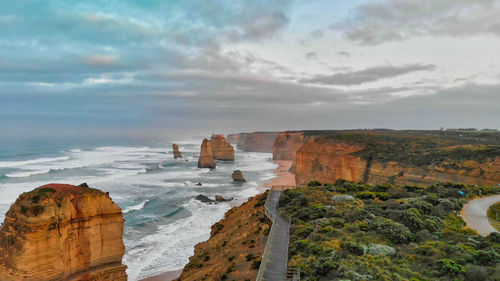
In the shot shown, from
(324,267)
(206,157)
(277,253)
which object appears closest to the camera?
(324,267)

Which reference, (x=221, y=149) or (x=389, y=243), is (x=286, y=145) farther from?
(x=389, y=243)

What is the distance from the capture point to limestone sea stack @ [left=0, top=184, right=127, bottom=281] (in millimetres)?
14469

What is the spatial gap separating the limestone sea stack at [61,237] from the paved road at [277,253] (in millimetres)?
9261

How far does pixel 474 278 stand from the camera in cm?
1132

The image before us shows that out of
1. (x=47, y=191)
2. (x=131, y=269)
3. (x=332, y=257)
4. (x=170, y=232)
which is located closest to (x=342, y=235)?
(x=332, y=257)

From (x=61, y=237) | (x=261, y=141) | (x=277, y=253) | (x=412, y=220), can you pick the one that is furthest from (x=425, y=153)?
(x=261, y=141)

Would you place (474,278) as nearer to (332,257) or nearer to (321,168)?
(332,257)

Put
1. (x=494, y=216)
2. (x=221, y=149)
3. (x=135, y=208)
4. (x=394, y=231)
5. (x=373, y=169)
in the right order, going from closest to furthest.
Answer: (x=394, y=231)
(x=494, y=216)
(x=135, y=208)
(x=373, y=169)
(x=221, y=149)

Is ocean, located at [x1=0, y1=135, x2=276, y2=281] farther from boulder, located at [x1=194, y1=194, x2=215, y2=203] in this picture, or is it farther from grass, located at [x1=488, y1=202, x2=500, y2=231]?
grass, located at [x1=488, y1=202, x2=500, y2=231]

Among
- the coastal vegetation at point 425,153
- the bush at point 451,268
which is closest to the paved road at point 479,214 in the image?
the bush at point 451,268

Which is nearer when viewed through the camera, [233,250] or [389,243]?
[389,243]

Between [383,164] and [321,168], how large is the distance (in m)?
16.3

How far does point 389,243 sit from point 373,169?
32244mm

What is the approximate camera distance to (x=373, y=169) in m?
45.8
